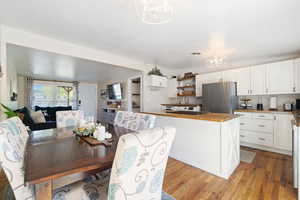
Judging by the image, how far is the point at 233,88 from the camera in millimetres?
3436

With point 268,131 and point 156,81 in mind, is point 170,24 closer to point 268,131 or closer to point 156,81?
point 156,81

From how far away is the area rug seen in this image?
2.48 m

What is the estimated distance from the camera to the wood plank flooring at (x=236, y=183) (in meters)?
1.55

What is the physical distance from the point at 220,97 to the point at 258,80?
91 cm

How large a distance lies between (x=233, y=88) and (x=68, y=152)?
3.73m

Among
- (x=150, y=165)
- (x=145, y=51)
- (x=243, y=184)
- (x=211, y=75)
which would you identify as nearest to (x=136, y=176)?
(x=150, y=165)

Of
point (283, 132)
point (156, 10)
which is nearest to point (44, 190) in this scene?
point (156, 10)

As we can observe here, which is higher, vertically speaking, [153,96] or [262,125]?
[153,96]

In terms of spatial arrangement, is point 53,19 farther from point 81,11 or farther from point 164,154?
point 164,154

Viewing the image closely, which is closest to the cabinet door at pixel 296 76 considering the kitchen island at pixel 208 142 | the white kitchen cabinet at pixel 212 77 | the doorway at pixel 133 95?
the white kitchen cabinet at pixel 212 77

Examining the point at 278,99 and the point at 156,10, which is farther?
the point at 278,99

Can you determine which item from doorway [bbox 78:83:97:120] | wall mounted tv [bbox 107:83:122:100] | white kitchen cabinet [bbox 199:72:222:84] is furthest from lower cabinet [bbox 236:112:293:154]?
doorway [bbox 78:83:97:120]

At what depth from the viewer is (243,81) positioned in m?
3.42

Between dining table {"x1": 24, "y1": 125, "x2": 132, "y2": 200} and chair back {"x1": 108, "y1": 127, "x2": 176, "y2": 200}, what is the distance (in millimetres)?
249
